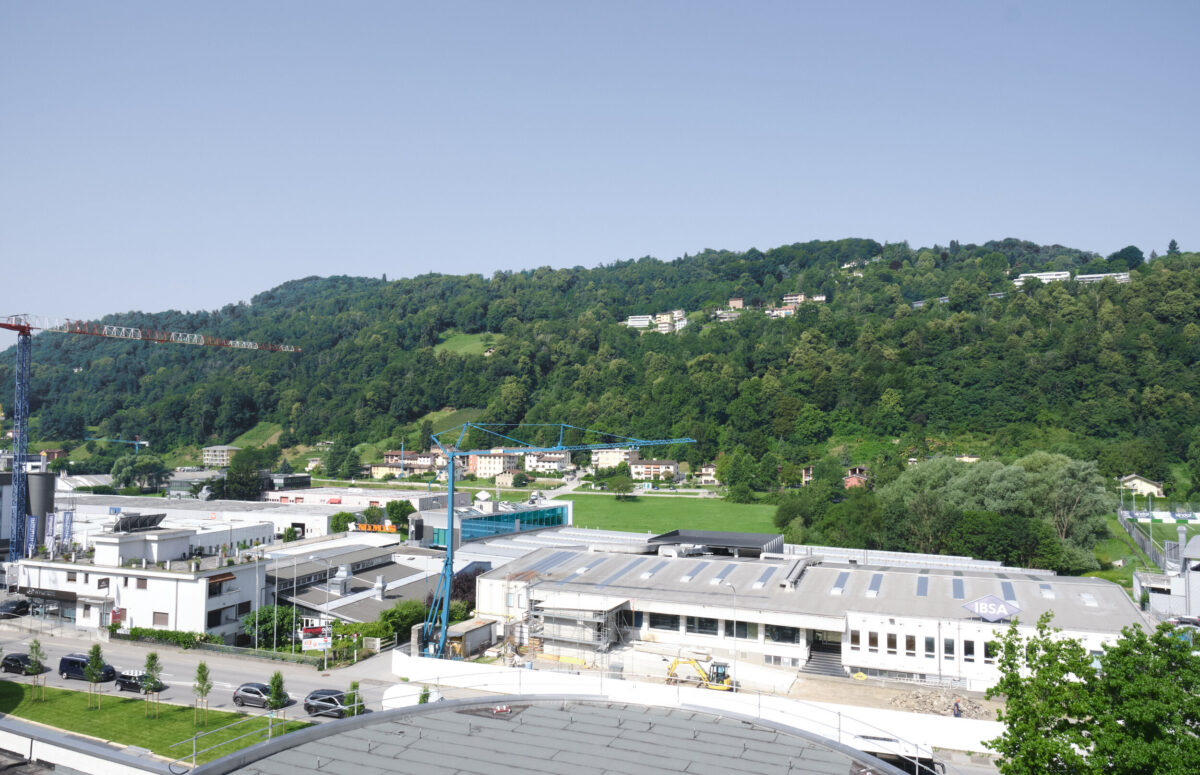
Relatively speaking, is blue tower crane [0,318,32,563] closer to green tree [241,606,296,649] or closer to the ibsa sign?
green tree [241,606,296,649]

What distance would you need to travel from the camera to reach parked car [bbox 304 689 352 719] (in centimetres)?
2225

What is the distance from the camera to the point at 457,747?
12.6 metres

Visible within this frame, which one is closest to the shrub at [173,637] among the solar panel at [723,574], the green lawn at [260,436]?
the solar panel at [723,574]

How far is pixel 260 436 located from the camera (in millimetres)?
134625

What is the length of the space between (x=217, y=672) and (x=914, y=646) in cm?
2278

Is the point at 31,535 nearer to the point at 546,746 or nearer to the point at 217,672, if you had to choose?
the point at 217,672

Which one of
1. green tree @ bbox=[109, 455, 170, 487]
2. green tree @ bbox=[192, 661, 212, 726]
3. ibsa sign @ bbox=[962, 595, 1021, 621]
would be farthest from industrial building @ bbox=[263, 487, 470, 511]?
ibsa sign @ bbox=[962, 595, 1021, 621]

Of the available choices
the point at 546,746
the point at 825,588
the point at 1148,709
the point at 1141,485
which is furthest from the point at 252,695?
the point at 1141,485

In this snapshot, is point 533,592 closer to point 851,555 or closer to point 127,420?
point 851,555

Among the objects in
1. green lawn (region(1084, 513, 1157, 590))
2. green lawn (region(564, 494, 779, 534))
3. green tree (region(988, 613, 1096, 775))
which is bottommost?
green lawn (region(564, 494, 779, 534))

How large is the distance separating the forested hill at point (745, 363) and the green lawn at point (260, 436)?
1.95m

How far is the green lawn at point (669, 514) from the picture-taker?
7119 centimetres

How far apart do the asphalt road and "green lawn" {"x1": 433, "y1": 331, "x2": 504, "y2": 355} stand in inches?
4643

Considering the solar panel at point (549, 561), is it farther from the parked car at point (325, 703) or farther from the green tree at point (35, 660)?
the green tree at point (35, 660)
